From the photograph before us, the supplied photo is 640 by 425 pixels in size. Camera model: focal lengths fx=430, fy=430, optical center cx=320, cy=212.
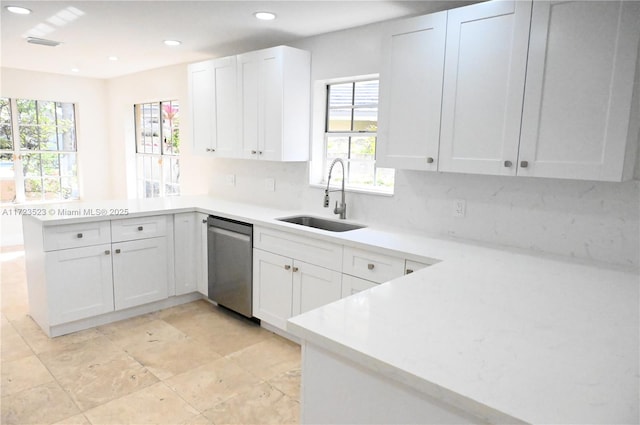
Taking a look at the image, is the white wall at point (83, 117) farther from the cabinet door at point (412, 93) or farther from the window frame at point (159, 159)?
the cabinet door at point (412, 93)

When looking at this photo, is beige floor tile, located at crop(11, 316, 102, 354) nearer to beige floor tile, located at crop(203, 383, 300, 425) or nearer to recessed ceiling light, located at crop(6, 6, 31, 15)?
beige floor tile, located at crop(203, 383, 300, 425)

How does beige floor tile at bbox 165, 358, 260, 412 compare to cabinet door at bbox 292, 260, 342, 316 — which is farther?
cabinet door at bbox 292, 260, 342, 316

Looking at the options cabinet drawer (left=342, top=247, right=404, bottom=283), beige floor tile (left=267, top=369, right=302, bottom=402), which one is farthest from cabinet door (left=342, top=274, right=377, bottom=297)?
beige floor tile (left=267, top=369, right=302, bottom=402)

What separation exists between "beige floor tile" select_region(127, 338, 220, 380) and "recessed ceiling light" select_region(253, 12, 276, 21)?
2.35 meters

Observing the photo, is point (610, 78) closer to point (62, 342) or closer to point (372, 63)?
point (372, 63)

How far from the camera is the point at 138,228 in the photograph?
349cm

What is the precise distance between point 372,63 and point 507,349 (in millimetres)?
2425

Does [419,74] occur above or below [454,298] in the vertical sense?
above

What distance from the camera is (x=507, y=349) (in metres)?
1.21

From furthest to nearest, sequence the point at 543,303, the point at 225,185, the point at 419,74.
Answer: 1. the point at 225,185
2. the point at 419,74
3. the point at 543,303

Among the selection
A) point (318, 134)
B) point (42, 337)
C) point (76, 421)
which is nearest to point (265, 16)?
point (318, 134)

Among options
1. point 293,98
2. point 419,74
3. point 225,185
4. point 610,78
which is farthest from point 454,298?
point 225,185

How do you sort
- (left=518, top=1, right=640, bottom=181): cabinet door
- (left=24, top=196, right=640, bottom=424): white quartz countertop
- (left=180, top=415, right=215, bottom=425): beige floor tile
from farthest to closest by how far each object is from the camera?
(left=180, top=415, right=215, bottom=425): beige floor tile, (left=518, top=1, right=640, bottom=181): cabinet door, (left=24, top=196, right=640, bottom=424): white quartz countertop

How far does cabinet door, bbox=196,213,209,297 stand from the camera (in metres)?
3.75
